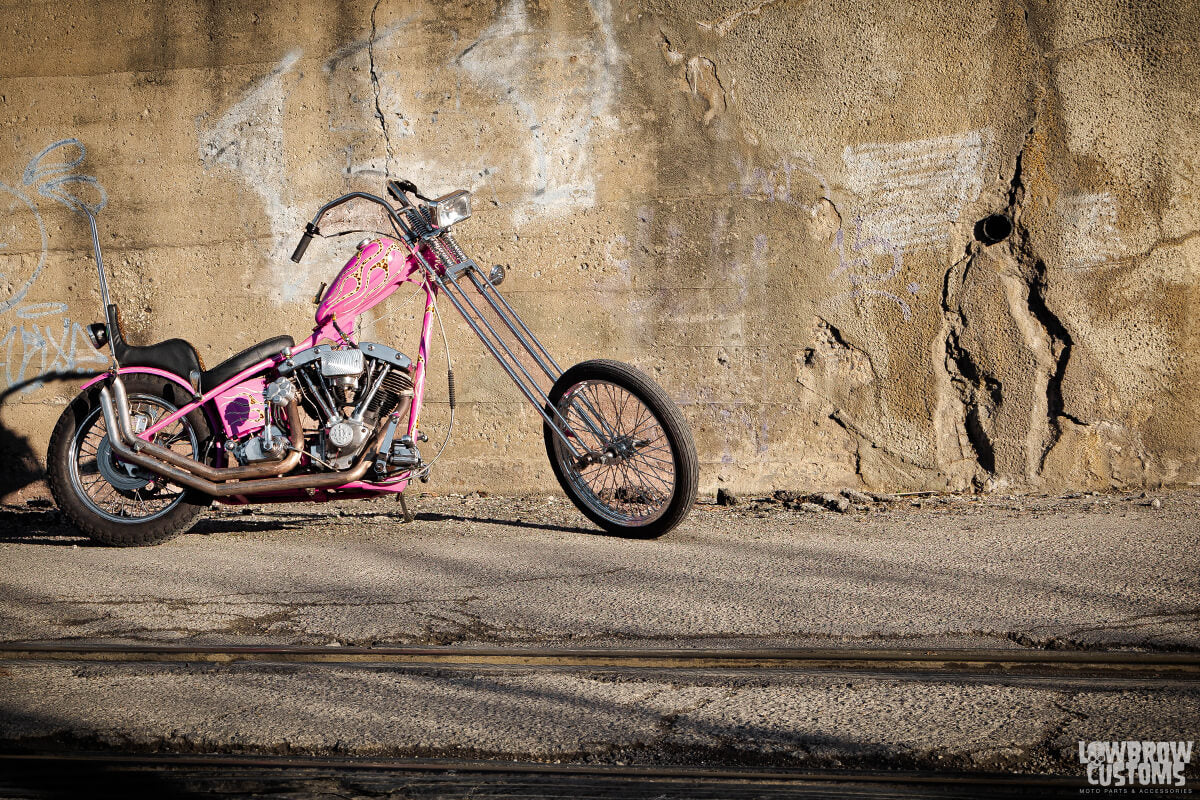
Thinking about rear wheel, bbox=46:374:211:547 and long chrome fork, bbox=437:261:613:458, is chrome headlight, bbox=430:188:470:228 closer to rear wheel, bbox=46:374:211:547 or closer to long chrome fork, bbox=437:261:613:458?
long chrome fork, bbox=437:261:613:458

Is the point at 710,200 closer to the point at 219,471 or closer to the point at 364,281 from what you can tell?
the point at 364,281

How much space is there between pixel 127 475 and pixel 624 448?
87.9 inches

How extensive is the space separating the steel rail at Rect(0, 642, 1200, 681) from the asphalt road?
79 mm

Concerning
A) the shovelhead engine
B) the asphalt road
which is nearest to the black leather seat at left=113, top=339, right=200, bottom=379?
the shovelhead engine

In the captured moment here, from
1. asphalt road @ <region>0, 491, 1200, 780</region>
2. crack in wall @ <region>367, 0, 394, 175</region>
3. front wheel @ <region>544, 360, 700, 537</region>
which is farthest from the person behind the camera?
crack in wall @ <region>367, 0, 394, 175</region>

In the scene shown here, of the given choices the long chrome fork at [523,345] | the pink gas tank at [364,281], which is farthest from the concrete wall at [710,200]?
the pink gas tank at [364,281]

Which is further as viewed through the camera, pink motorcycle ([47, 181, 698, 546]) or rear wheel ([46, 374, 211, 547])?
rear wheel ([46, 374, 211, 547])

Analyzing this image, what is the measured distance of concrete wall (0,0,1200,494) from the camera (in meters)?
4.86

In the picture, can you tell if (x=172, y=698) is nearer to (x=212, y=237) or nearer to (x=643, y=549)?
A: (x=643, y=549)

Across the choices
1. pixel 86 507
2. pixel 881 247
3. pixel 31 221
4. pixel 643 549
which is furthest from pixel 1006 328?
pixel 31 221

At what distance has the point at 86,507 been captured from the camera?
436cm

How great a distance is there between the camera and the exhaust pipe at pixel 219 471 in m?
4.05

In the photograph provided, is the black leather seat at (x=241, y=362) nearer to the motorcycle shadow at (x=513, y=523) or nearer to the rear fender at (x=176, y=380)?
the rear fender at (x=176, y=380)

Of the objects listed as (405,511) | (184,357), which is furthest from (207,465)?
(405,511)
